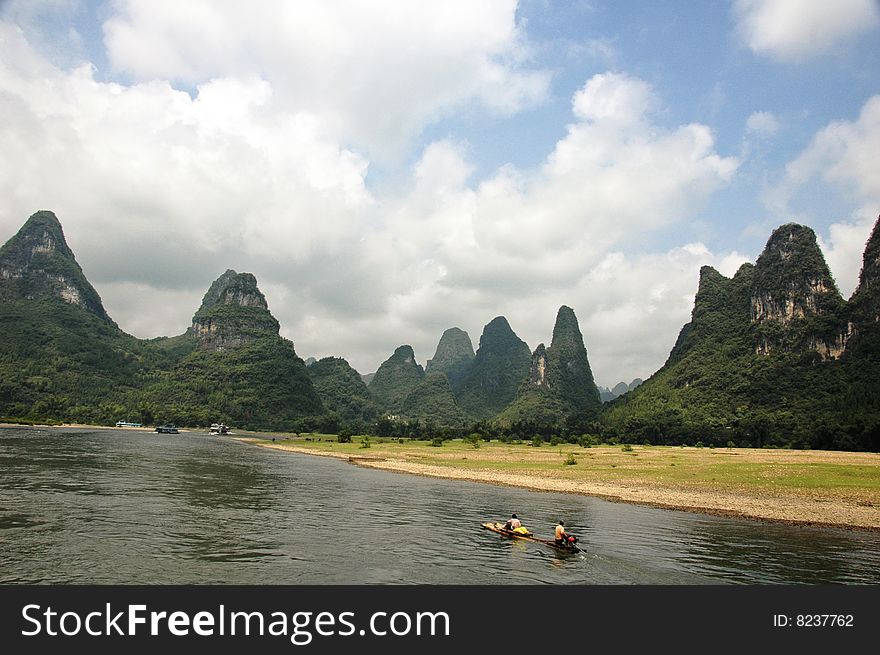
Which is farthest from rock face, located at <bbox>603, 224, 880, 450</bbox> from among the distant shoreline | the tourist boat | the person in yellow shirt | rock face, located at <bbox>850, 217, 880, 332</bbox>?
the person in yellow shirt

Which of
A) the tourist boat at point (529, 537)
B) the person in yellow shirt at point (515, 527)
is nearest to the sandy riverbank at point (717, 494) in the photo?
the tourist boat at point (529, 537)

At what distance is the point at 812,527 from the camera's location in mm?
27656

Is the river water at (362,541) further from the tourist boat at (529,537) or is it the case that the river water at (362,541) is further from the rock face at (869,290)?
the rock face at (869,290)

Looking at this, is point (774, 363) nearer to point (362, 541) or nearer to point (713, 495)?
point (713, 495)

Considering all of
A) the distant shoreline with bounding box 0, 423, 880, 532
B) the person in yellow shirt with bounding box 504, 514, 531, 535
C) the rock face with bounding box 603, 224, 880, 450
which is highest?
the rock face with bounding box 603, 224, 880, 450

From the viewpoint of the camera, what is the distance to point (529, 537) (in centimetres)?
2378

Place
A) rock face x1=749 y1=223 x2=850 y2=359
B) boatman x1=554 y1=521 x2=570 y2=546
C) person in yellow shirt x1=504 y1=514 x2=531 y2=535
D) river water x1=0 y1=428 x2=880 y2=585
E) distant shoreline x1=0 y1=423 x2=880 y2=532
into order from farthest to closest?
rock face x1=749 y1=223 x2=850 y2=359 < distant shoreline x1=0 y1=423 x2=880 y2=532 < person in yellow shirt x1=504 y1=514 x2=531 y2=535 < boatman x1=554 y1=521 x2=570 y2=546 < river water x1=0 y1=428 x2=880 y2=585

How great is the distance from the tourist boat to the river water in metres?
0.35

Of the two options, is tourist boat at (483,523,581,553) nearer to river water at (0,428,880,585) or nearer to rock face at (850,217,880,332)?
river water at (0,428,880,585)

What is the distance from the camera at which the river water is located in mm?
17484

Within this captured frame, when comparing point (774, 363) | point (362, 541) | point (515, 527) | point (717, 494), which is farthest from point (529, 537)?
point (774, 363)

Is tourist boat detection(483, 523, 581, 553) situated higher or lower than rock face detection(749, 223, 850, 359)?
lower

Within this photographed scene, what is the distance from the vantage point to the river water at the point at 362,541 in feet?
57.4

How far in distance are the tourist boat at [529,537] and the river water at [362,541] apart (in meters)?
0.35
